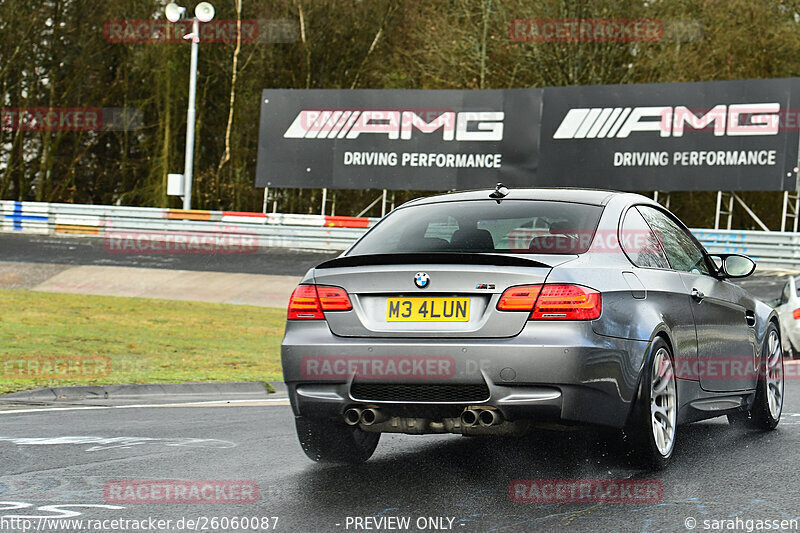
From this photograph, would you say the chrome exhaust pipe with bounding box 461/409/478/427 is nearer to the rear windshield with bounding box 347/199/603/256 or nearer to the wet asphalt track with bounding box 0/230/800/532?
the wet asphalt track with bounding box 0/230/800/532

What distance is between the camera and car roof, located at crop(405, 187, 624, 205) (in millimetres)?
6707

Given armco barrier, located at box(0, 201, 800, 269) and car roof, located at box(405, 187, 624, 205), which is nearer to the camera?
car roof, located at box(405, 187, 624, 205)

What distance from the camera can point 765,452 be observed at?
7098 millimetres

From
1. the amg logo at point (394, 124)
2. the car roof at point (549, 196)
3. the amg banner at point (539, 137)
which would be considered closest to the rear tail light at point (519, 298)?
the car roof at point (549, 196)

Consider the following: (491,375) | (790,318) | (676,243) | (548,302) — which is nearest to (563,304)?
(548,302)

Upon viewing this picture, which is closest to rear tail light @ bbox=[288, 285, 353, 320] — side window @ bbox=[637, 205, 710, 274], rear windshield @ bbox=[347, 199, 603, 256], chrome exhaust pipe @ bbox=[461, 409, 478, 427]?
rear windshield @ bbox=[347, 199, 603, 256]

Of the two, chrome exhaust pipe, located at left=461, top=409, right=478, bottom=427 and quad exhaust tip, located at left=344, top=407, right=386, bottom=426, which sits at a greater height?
chrome exhaust pipe, located at left=461, top=409, right=478, bottom=427

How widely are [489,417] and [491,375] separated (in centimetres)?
22

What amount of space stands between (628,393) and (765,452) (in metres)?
1.71

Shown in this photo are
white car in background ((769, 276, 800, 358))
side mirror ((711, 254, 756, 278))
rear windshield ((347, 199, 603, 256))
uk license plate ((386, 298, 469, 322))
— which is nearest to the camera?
uk license plate ((386, 298, 469, 322))

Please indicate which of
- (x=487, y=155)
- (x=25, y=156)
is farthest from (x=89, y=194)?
(x=487, y=155)

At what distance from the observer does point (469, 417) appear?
563 centimetres

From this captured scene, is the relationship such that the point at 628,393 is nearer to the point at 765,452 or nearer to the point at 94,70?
the point at 765,452

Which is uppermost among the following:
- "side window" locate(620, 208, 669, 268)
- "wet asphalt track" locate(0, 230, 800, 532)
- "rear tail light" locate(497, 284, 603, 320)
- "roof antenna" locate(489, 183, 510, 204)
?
"roof antenna" locate(489, 183, 510, 204)
